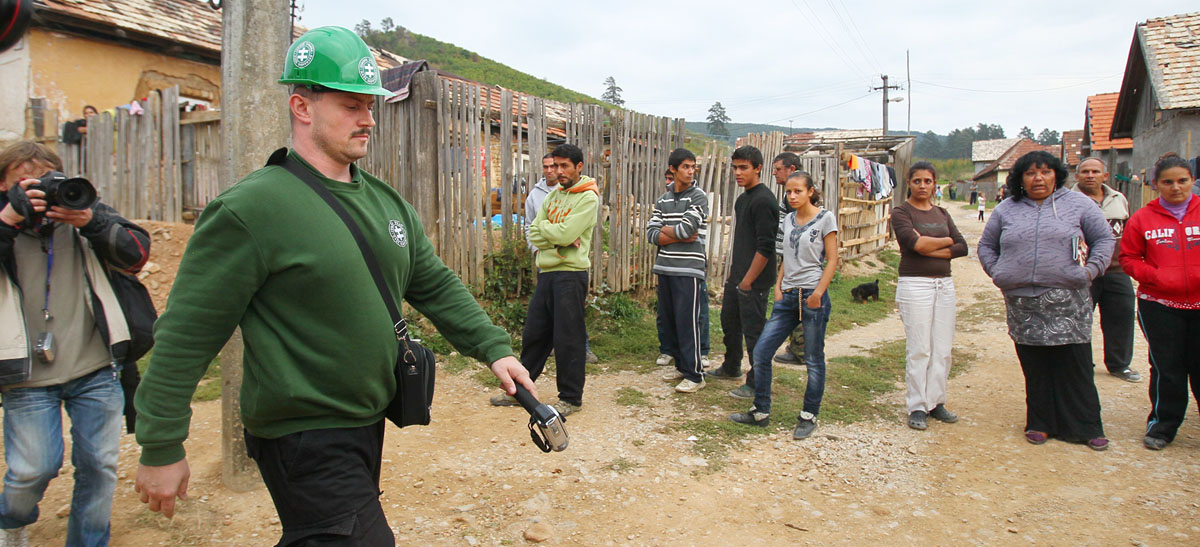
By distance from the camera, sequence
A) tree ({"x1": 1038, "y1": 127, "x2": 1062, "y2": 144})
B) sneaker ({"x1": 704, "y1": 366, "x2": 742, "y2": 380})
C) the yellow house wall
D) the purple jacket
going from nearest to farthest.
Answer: the purple jacket < sneaker ({"x1": 704, "y1": 366, "x2": 742, "y2": 380}) < the yellow house wall < tree ({"x1": 1038, "y1": 127, "x2": 1062, "y2": 144})

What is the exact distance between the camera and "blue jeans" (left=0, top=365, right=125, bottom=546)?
2633 mm

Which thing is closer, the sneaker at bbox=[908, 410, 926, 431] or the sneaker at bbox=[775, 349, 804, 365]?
the sneaker at bbox=[908, 410, 926, 431]

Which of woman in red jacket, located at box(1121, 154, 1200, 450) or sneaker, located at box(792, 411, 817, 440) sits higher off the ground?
woman in red jacket, located at box(1121, 154, 1200, 450)

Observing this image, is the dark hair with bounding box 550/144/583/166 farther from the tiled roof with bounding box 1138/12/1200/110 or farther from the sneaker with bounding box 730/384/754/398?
the tiled roof with bounding box 1138/12/1200/110

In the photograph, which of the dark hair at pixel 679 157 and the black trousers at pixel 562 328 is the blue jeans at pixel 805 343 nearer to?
the black trousers at pixel 562 328

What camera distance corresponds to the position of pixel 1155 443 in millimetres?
4457

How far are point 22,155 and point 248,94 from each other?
96 centimetres

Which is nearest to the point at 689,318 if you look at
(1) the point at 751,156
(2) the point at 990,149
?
(1) the point at 751,156

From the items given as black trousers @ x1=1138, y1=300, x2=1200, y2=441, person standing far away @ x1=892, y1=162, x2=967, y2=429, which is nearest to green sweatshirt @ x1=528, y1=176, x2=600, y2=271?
person standing far away @ x1=892, y1=162, x2=967, y2=429

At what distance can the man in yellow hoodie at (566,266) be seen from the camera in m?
4.92

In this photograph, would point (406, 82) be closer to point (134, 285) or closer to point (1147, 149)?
point (134, 285)

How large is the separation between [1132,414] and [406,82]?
6.55 metres

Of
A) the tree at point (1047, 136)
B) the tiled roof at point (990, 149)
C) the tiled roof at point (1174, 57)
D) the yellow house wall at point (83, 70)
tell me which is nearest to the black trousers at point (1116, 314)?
the tiled roof at point (1174, 57)

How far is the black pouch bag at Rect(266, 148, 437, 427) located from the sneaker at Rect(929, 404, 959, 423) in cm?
420
